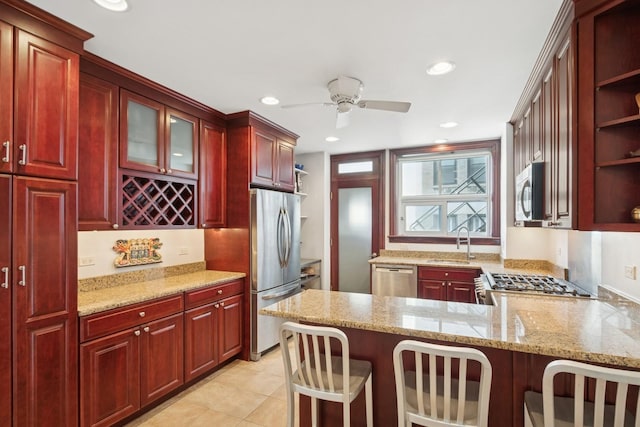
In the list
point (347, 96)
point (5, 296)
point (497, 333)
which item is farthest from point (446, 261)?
point (5, 296)

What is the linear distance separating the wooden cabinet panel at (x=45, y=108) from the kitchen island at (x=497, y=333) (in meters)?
1.48

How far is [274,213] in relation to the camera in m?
3.58

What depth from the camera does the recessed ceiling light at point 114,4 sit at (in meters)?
1.62

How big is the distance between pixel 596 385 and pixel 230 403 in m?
2.41

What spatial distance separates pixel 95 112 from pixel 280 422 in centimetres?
254

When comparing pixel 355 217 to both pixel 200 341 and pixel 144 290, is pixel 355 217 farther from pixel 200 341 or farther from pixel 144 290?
pixel 144 290

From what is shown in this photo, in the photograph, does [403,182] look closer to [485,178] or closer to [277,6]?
[485,178]

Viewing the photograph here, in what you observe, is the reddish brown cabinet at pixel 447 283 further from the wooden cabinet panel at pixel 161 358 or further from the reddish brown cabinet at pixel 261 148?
the wooden cabinet panel at pixel 161 358

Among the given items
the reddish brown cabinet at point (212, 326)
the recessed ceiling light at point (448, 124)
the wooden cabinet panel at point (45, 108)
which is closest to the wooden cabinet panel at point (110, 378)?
the reddish brown cabinet at point (212, 326)

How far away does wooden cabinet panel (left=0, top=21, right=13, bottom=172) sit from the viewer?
1652mm

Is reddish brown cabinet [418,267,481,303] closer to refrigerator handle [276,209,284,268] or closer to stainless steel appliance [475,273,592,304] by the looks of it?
stainless steel appliance [475,273,592,304]

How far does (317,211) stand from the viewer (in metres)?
5.21

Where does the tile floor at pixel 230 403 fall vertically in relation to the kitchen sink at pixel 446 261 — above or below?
below

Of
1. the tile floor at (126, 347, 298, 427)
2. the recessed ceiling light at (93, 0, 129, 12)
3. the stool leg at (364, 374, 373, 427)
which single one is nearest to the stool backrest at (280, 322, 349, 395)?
the stool leg at (364, 374, 373, 427)
